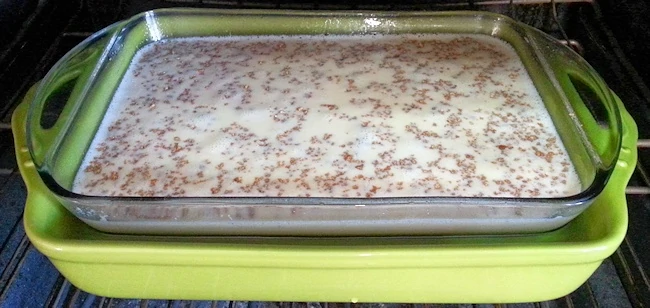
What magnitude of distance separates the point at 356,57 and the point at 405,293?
14.8 inches

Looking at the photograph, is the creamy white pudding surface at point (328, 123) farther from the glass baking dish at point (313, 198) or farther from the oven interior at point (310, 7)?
the oven interior at point (310, 7)

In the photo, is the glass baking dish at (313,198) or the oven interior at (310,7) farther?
the oven interior at (310,7)

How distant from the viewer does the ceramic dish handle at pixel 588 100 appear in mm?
634

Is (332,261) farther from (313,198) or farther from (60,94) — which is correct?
(60,94)

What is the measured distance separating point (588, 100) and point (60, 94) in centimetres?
66

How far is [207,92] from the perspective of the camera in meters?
0.80

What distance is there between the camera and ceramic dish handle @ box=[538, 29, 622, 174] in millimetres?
634

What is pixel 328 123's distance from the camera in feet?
2.43

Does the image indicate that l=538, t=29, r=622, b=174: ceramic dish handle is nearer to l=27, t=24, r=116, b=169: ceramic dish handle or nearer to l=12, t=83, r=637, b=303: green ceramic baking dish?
l=12, t=83, r=637, b=303: green ceramic baking dish

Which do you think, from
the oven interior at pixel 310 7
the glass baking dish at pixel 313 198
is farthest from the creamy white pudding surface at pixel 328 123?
the oven interior at pixel 310 7

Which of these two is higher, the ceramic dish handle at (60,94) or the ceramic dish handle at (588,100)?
the ceramic dish handle at (60,94)

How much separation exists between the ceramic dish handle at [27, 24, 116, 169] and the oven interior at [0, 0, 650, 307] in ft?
0.09

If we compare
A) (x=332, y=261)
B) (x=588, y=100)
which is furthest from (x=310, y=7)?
(x=332, y=261)

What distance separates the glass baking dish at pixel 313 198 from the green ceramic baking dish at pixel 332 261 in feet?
0.05
